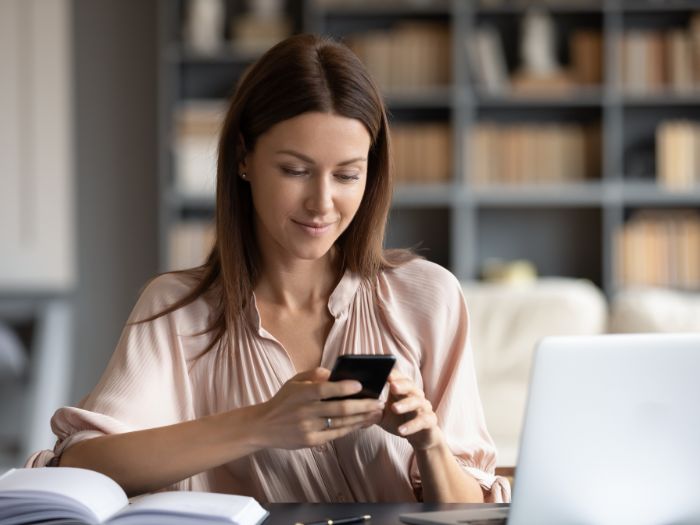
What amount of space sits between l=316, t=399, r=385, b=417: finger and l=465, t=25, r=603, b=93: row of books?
3586 millimetres

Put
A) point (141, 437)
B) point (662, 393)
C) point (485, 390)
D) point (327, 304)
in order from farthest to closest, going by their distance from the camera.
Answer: point (485, 390) → point (327, 304) → point (141, 437) → point (662, 393)

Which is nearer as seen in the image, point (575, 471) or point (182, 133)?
point (575, 471)

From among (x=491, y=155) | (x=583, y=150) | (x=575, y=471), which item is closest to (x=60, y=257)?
(x=491, y=155)

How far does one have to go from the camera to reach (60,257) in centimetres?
511

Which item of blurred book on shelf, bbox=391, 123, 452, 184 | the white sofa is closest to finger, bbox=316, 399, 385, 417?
the white sofa

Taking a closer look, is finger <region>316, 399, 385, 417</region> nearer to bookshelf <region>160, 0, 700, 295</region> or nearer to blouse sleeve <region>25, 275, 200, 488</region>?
blouse sleeve <region>25, 275, 200, 488</region>

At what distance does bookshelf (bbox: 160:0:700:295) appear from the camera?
4.76m

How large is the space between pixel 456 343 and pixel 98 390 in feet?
1.84

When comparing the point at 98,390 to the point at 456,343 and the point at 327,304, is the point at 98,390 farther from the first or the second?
the point at 456,343

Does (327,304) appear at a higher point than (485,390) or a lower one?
higher

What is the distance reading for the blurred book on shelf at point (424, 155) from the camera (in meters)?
4.86

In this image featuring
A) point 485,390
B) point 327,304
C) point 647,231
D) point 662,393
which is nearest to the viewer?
point 662,393

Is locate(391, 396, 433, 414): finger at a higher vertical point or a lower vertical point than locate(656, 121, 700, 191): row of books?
lower

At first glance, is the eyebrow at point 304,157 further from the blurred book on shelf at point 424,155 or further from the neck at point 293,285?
the blurred book on shelf at point 424,155
